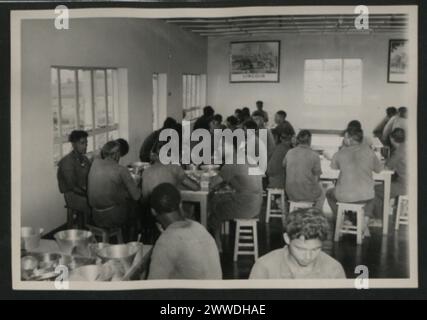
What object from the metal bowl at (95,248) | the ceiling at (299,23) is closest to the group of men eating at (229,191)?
the metal bowl at (95,248)

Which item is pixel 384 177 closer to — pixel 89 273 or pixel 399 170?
pixel 399 170

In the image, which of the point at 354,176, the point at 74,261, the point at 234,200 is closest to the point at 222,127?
the point at 234,200

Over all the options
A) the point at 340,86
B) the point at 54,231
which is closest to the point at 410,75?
the point at 340,86

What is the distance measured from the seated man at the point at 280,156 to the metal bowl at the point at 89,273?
36.4 inches

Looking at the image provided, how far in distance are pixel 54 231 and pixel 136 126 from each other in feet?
2.97

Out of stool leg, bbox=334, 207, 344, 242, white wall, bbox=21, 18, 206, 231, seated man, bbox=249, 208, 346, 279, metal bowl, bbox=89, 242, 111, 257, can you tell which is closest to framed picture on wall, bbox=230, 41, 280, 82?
white wall, bbox=21, 18, 206, 231

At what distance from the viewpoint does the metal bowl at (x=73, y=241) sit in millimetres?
1826

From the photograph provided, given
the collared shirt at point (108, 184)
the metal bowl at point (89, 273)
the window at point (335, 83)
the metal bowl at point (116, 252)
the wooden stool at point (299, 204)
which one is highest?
the window at point (335, 83)

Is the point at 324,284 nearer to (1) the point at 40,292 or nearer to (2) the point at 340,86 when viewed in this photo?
(2) the point at 340,86

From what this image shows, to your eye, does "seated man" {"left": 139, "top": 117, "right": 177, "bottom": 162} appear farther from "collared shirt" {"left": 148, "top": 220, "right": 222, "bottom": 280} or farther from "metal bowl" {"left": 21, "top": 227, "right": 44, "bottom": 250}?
"metal bowl" {"left": 21, "top": 227, "right": 44, "bottom": 250}

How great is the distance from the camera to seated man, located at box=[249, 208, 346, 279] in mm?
1636

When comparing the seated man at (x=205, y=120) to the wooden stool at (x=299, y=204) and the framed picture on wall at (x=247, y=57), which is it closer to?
the framed picture on wall at (x=247, y=57)

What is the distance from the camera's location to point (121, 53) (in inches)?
115

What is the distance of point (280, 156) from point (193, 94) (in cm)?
77
